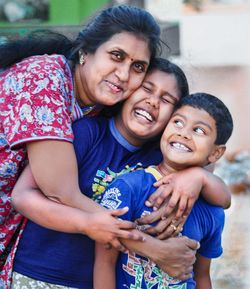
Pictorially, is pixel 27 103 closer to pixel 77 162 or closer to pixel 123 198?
pixel 77 162

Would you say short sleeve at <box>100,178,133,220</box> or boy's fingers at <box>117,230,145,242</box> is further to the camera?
short sleeve at <box>100,178,133,220</box>

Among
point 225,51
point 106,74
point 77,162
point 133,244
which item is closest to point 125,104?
point 106,74

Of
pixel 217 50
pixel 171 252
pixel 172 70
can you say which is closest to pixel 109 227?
pixel 171 252

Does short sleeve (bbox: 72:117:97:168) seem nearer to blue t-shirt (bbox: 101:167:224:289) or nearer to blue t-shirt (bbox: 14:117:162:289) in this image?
blue t-shirt (bbox: 14:117:162:289)

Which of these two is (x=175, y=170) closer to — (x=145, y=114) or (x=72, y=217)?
(x=145, y=114)

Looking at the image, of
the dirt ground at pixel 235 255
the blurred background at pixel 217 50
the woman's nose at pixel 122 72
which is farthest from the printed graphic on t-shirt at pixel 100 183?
the dirt ground at pixel 235 255

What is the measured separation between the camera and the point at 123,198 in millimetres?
2539

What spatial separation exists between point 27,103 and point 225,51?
428 inches

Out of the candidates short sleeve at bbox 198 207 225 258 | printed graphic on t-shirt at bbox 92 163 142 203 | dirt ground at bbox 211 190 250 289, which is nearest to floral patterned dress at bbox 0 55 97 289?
printed graphic on t-shirt at bbox 92 163 142 203

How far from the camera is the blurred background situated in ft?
17.1

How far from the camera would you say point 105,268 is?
2.57 metres

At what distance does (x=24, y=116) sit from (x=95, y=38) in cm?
47

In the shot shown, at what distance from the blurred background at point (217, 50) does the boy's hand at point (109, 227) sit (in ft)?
3.19

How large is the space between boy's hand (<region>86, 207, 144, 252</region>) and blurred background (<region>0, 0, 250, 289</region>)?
97 centimetres
